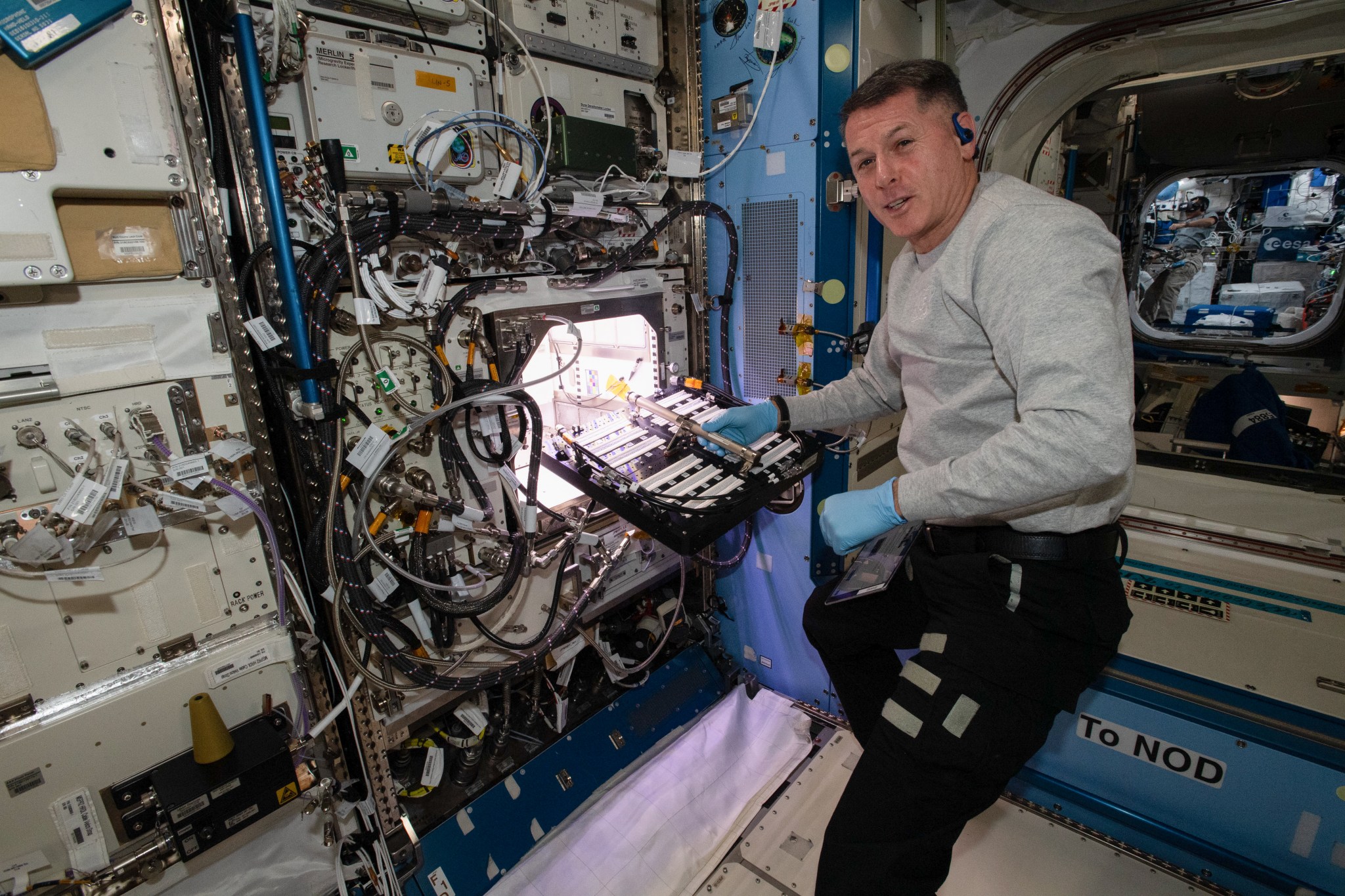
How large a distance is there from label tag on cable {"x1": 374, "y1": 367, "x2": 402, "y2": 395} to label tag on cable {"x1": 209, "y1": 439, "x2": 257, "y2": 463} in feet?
1.49

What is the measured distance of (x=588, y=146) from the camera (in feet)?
8.62

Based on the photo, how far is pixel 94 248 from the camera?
1.56 metres

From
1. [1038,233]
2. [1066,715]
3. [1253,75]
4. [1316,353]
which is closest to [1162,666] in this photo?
[1066,715]

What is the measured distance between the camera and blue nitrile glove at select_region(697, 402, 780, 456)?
2594mm

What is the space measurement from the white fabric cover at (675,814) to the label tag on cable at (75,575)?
192 cm

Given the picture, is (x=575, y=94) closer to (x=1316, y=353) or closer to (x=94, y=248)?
(x=94, y=248)

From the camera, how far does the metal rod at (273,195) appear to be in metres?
1.72

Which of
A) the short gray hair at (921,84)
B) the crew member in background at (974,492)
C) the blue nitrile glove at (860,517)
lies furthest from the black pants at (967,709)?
the short gray hair at (921,84)

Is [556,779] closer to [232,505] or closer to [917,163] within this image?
[232,505]

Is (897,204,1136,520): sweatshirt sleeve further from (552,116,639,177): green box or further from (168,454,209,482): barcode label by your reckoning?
(168,454,209,482): barcode label

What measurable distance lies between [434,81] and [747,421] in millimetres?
1750

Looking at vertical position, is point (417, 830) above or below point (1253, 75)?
below

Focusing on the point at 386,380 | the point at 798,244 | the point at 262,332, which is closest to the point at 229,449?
the point at 262,332

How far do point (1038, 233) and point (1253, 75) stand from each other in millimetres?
4342
